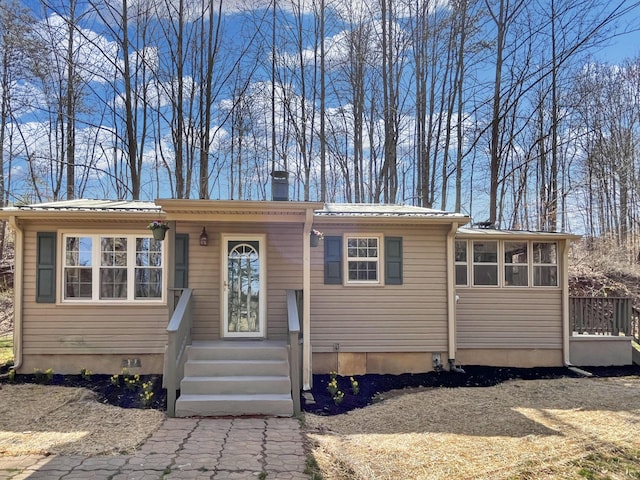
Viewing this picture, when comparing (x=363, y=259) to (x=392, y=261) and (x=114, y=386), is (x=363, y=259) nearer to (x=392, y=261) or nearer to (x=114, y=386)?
(x=392, y=261)

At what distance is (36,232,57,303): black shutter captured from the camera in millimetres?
7180

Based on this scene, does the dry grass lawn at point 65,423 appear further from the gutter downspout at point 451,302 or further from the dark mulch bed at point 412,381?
the gutter downspout at point 451,302

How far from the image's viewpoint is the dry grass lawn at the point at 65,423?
4086 mm

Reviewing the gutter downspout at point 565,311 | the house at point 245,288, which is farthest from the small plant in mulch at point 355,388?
the gutter downspout at point 565,311

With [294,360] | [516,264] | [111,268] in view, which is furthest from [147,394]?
[516,264]

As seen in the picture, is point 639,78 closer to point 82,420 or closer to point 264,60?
point 264,60

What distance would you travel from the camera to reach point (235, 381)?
18.4 ft

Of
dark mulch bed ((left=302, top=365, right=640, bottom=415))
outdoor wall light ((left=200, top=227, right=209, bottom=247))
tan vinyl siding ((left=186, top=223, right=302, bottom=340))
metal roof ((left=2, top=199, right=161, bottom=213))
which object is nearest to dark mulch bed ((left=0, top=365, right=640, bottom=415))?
dark mulch bed ((left=302, top=365, right=640, bottom=415))

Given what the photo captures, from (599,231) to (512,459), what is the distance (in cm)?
1749

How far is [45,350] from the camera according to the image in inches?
284

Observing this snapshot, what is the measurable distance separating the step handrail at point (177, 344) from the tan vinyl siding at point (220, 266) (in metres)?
0.37

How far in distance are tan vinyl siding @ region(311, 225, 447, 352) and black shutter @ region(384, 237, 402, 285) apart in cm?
10

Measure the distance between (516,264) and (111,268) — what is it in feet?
24.5

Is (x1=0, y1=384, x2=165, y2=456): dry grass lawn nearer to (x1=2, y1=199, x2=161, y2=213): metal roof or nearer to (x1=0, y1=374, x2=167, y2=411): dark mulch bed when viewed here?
(x1=0, y1=374, x2=167, y2=411): dark mulch bed
